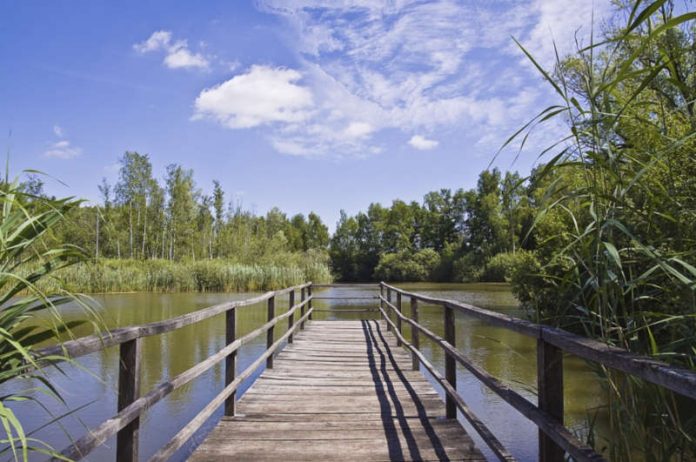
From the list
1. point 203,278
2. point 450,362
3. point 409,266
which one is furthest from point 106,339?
point 409,266

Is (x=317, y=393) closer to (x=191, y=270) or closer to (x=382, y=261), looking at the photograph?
(x=191, y=270)

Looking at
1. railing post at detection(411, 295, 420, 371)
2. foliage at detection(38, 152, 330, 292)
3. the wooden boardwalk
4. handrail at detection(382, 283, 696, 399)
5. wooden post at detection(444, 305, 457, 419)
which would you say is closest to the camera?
handrail at detection(382, 283, 696, 399)

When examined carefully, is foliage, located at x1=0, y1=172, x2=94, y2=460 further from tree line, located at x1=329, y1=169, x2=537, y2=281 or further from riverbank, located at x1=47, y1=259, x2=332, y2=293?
tree line, located at x1=329, y1=169, x2=537, y2=281

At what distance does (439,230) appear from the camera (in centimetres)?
5841

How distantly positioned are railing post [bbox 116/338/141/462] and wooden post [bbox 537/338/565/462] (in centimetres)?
157

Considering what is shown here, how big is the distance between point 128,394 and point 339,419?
1.81 m

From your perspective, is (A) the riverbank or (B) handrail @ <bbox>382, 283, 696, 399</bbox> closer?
(B) handrail @ <bbox>382, 283, 696, 399</bbox>

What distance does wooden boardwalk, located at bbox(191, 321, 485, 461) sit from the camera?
273cm

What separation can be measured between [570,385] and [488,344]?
3.13 metres

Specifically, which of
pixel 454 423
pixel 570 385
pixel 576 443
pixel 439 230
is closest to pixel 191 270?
pixel 570 385

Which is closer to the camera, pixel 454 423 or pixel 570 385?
pixel 454 423

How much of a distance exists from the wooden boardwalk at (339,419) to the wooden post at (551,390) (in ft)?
3.33

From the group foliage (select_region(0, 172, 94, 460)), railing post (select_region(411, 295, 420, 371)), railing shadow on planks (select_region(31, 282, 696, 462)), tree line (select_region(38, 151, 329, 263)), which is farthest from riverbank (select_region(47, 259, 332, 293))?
foliage (select_region(0, 172, 94, 460))

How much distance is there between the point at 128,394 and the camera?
74.5 inches
